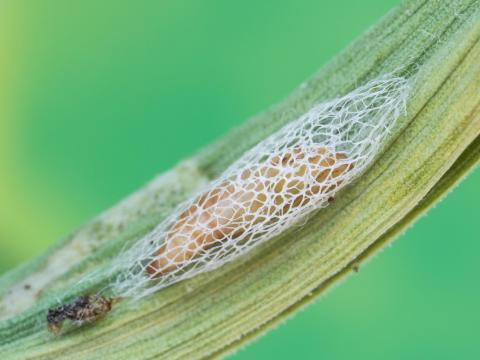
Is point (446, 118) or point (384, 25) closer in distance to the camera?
point (446, 118)

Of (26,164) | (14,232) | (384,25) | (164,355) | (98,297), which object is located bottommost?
(164,355)

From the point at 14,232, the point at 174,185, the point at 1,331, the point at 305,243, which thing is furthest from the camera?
the point at 14,232

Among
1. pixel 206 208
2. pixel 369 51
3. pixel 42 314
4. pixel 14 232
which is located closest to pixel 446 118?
Result: pixel 369 51

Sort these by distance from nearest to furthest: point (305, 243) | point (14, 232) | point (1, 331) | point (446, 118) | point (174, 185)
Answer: point (446, 118), point (305, 243), point (1, 331), point (174, 185), point (14, 232)

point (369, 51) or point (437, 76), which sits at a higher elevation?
point (369, 51)

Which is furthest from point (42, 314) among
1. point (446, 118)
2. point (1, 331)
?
point (446, 118)

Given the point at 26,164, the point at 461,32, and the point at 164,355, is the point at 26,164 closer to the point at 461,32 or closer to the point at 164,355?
the point at 164,355

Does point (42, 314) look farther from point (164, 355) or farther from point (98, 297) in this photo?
point (164, 355)
